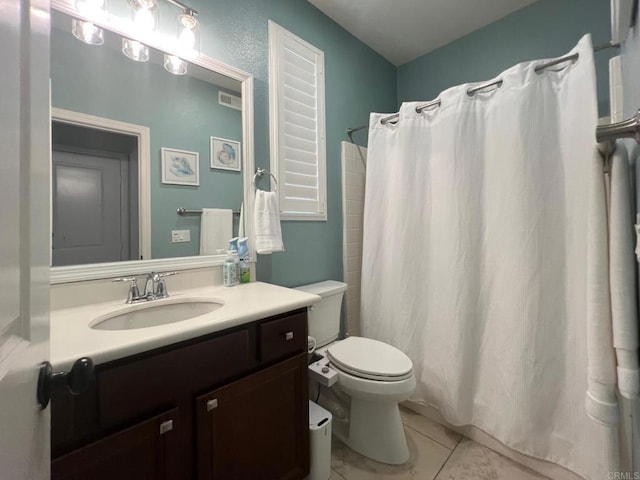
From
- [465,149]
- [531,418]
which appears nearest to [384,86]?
[465,149]

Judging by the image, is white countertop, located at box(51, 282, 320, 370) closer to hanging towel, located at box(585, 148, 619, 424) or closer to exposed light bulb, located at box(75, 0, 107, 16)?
hanging towel, located at box(585, 148, 619, 424)

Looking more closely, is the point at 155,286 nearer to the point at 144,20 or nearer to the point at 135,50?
the point at 135,50

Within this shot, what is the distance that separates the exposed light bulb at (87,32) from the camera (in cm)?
103

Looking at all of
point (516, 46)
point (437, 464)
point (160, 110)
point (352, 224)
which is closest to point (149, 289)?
point (160, 110)

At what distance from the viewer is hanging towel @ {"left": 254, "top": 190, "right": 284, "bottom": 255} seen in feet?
4.66

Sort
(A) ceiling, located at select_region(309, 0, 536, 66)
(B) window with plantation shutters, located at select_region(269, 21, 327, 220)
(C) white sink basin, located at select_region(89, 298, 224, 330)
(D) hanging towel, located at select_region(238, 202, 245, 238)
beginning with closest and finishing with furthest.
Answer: (C) white sink basin, located at select_region(89, 298, 224, 330)
(D) hanging towel, located at select_region(238, 202, 245, 238)
(B) window with plantation shutters, located at select_region(269, 21, 327, 220)
(A) ceiling, located at select_region(309, 0, 536, 66)

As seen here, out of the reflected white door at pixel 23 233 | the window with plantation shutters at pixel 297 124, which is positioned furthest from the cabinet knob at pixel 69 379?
the window with plantation shutters at pixel 297 124

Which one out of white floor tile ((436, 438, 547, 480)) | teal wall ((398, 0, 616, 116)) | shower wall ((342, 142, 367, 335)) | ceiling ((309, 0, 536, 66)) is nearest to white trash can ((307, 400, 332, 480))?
white floor tile ((436, 438, 547, 480))

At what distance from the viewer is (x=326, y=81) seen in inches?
73.2

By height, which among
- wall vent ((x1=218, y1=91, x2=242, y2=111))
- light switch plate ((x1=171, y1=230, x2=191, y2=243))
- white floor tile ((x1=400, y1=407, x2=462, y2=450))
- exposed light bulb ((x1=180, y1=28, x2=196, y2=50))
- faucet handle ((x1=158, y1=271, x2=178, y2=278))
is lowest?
white floor tile ((x1=400, y1=407, x2=462, y2=450))

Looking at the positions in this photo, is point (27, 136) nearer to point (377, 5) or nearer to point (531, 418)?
point (531, 418)

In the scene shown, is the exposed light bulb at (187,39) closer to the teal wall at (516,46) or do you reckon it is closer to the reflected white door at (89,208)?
the reflected white door at (89,208)

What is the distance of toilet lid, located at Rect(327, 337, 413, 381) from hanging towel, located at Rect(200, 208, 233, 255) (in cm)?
81

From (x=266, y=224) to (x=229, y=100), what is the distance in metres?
0.67
